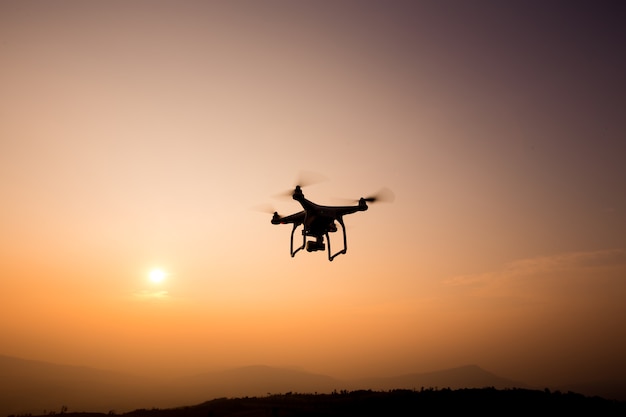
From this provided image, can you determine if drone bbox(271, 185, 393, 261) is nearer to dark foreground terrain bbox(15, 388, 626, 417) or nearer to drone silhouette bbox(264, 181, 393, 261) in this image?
drone silhouette bbox(264, 181, 393, 261)

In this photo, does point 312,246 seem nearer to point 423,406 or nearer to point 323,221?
point 323,221

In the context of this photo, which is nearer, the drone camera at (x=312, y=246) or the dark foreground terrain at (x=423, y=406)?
the drone camera at (x=312, y=246)

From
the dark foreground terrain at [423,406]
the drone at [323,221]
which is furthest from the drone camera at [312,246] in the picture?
the dark foreground terrain at [423,406]

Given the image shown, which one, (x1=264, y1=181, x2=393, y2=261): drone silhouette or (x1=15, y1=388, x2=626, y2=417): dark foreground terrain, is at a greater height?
(x1=264, y1=181, x2=393, y2=261): drone silhouette

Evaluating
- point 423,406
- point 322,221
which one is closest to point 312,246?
point 322,221

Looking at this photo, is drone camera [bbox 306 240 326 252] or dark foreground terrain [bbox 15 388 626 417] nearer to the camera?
drone camera [bbox 306 240 326 252]

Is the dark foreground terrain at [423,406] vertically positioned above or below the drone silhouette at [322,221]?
below

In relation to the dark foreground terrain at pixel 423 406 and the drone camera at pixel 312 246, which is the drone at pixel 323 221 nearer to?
the drone camera at pixel 312 246

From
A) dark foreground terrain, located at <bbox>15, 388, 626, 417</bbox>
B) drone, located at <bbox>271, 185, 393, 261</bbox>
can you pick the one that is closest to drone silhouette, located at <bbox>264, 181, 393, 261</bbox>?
drone, located at <bbox>271, 185, 393, 261</bbox>

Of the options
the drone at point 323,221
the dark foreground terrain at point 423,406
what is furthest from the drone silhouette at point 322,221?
the dark foreground terrain at point 423,406
